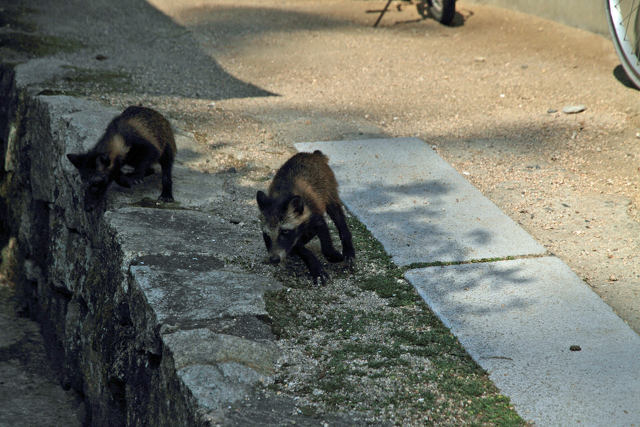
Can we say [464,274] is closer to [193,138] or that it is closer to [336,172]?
[336,172]

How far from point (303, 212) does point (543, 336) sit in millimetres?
1669

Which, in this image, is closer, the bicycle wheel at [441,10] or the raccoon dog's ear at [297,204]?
the raccoon dog's ear at [297,204]

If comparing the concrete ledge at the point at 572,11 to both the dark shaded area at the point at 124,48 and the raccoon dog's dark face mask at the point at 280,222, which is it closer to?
the dark shaded area at the point at 124,48

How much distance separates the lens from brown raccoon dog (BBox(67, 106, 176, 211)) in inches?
205

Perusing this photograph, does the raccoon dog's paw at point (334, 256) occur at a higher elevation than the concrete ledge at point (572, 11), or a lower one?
lower

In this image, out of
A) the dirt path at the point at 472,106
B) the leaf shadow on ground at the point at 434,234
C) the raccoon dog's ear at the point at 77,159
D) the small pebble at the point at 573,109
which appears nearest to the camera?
the leaf shadow on ground at the point at 434,234

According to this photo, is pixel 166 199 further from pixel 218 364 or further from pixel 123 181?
pixel 218 364

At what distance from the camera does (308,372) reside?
3545 millimetres

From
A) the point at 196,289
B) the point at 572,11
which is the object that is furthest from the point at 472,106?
the point at 196,289

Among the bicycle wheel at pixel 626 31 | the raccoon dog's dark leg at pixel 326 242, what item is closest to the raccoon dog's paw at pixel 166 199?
the raccoon dog's dark leg at pixel 326 242

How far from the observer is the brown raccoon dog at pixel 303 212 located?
4270mm

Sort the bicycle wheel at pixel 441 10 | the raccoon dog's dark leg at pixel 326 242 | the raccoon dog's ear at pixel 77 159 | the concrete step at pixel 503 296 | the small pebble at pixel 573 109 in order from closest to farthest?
the concrete step at pixel 503 296
the raccoon dog's dark leg at pixel 326 242
the raccoon dog's ear at pixel 77 159
the small pebble at pixel 573 109
the bicycle wheel at pixel 441 10

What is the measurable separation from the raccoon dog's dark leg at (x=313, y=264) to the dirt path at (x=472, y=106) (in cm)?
161

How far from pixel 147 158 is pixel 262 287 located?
6.07 ft
